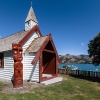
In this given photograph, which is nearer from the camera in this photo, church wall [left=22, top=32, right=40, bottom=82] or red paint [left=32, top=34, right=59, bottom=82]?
church wall [left=22, top=32, right=40, bottom=82]

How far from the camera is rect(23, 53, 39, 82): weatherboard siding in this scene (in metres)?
15.9

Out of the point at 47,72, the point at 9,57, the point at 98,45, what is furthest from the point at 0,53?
the point at 98,45

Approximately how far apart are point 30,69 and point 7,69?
3.07 meters

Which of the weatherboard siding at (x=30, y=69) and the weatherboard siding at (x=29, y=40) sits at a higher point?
the weatherboard siding at (x=29, y=40)

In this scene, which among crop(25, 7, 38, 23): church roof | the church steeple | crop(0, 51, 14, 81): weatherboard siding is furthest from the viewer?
crop(25, 7, 38, 23): church roof

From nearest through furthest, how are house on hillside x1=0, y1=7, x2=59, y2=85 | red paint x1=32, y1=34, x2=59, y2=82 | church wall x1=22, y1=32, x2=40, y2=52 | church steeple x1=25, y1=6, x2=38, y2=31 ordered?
1. house on hillside x1=0, y1=7, x2=59, y2=85
2. church wall x1=22, y1=32, x2=40, y2=52
3. red paint x1=32, y1=34, x2=59, y2=82
4. church steeple x1=25, y1=6, x2=38, y2=31

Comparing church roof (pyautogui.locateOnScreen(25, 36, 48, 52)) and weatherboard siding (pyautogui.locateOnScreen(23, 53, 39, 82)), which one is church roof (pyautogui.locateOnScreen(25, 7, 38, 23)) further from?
weatherboard siding (pyautogui.locateOnScreen(23, 53, 39, 82))

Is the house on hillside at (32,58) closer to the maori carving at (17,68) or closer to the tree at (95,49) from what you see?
the maori carving at (17,68)

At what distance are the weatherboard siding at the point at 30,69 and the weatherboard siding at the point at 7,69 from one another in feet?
5.52

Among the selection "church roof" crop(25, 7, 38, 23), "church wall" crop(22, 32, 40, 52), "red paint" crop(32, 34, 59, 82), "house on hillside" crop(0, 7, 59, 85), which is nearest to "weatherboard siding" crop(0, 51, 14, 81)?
"house on hillside" crop(0, 7, 59, 85)

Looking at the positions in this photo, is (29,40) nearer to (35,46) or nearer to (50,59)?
(35,46)

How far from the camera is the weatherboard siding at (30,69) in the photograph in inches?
627

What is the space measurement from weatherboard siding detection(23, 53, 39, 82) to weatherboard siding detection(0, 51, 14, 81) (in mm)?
1683

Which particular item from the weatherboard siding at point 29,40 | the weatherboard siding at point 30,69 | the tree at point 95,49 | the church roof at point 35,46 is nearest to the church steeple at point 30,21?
the weatherboard siding at point 29,40
